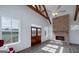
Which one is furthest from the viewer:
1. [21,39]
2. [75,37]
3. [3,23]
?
[75,37]

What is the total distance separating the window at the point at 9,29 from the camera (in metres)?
1.96

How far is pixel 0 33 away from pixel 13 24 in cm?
33

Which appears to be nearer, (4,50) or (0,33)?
(4,50)

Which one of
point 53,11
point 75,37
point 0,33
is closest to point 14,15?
point 0,33

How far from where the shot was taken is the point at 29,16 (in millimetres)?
2225

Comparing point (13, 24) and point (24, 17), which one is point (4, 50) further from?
point (24, 17)

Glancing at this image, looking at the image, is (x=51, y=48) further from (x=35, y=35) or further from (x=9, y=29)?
(x=9, y=29)

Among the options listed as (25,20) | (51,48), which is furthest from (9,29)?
(51,48)

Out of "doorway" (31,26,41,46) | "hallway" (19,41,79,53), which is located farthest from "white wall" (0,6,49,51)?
"hallway" (19,41,79,53)

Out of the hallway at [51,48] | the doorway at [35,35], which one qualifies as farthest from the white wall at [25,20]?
the hallway at [51,48]

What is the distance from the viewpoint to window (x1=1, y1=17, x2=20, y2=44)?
1.96 m

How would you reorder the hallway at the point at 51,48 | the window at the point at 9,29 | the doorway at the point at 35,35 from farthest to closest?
the doorway at the point at 35,35 → the hallway at the point at 51,48 → the window at the point at 9,29

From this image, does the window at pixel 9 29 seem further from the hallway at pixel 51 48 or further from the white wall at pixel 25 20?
the hallway at pixel 51 48

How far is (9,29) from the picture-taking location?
2.03 meters
